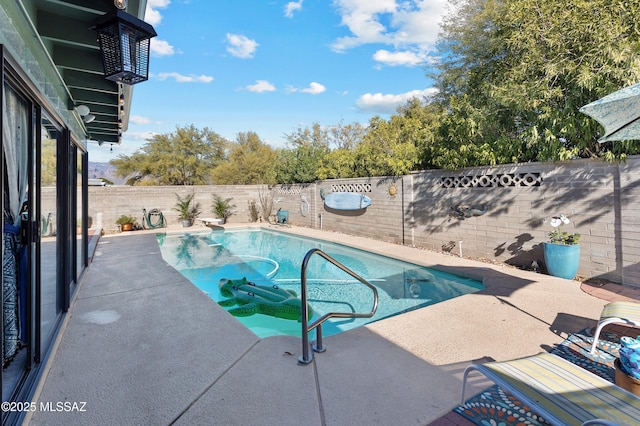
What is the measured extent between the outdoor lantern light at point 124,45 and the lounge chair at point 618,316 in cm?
433

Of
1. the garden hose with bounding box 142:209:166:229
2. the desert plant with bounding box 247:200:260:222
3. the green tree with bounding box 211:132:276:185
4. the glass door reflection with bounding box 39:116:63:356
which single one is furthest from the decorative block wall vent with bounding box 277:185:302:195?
the glass door reflection with bounding box 39:116:63:356

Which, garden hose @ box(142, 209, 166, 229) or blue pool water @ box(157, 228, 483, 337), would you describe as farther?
garden hose @ box(142, 209, 166, 229)

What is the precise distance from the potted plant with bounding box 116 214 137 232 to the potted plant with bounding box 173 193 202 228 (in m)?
1.77

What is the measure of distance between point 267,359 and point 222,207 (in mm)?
12400

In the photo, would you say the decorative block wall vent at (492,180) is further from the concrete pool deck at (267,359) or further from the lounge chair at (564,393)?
the lounge chair at (564,393)

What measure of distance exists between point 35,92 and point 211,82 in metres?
17.6

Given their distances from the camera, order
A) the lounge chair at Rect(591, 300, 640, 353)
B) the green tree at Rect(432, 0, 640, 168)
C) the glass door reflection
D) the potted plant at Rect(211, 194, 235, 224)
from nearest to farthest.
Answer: the lounge chair at Rect(591, 300, 640, 353)
the glass door reflection
the green tree at Rect(432, 0, 640, 168)
the potted plant at Rect(211, 194, 235, 224)

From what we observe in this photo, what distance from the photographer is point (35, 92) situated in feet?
8.08

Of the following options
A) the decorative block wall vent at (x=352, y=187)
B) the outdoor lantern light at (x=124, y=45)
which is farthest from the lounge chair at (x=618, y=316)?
the decorative block wall vent at (x=352, y=187)

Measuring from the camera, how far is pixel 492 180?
665cm

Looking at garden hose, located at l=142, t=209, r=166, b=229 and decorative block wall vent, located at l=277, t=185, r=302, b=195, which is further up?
decorative block wall vent, located at l=277, t=185, r=302, b=195

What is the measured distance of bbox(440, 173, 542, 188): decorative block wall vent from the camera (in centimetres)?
601

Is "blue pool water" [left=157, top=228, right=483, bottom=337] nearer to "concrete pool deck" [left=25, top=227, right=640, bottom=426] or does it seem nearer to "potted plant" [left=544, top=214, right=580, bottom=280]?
"concrete pool deck" [left=25, top=227, right=640, bottom=426]

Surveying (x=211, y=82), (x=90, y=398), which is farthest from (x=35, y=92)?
(x=211, y=82)
